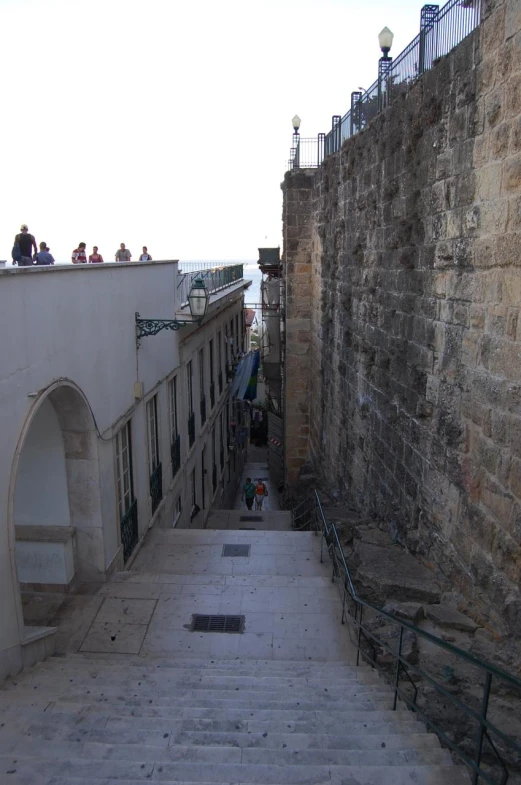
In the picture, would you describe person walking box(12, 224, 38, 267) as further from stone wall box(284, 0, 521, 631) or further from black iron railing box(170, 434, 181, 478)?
stone wall box(284, 0, 521, 631)

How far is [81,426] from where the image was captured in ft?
24.7

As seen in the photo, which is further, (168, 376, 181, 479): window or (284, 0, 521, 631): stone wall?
(168, 376, 181, 479): window

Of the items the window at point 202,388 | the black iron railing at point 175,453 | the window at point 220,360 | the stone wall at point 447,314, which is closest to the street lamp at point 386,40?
the stone wall at point 447,314

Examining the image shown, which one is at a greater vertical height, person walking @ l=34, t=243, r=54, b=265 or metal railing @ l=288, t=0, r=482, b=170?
metal railing @ l=288, t=0, r=482, b=170

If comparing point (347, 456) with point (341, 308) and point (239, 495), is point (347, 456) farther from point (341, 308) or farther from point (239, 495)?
point (239, 495)

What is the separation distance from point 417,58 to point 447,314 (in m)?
3.10

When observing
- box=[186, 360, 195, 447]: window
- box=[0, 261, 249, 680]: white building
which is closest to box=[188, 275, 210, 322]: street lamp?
box=[0, 261, 249, 680]: white building

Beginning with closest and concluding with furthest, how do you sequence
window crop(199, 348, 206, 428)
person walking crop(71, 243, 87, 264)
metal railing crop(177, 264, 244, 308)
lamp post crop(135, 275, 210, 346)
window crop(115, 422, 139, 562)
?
window crop(115, 422, 139, 562) < lamp post crop(135, 275, 210, 346) < person walking crop(71, 243, 87, 264) < metal railing crop(177, 264, 244, 308) < window crop(199, 348, 206, 428)

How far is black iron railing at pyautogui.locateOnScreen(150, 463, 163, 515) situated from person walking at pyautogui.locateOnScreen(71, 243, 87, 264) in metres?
3.78

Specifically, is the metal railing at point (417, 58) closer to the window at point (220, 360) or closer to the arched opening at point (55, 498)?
the arched opening at point (55, 498)

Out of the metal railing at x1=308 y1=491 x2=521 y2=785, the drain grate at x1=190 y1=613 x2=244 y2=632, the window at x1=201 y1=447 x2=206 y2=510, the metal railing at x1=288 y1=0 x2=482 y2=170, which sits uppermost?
the metal railing at x1=288 y1=0 x2=482 y2=170

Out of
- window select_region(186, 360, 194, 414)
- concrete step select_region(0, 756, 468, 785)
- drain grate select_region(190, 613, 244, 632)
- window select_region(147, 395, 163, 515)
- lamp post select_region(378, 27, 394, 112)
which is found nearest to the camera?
concrete step select_region(0, 756, 468, 785)

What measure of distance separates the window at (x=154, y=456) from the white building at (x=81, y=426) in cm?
2

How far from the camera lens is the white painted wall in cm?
761
